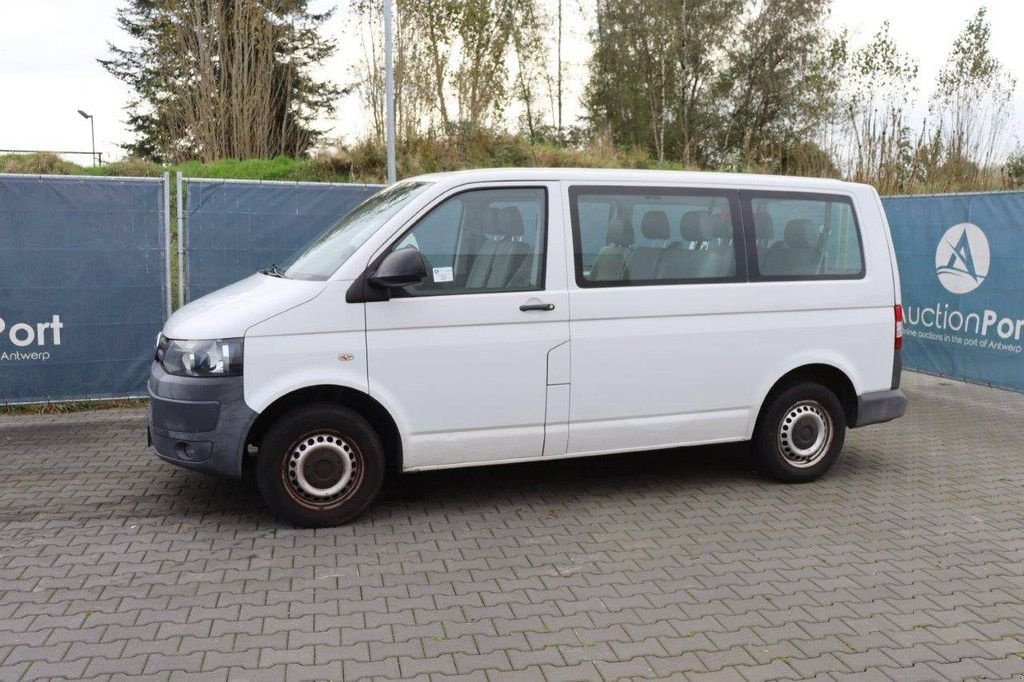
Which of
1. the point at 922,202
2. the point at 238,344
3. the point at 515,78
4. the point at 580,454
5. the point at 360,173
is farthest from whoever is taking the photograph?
the point at 515,78

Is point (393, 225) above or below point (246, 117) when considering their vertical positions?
below

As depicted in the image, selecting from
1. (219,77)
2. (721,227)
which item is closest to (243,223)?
(721,227)

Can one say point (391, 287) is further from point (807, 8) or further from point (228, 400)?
point (807, 8)

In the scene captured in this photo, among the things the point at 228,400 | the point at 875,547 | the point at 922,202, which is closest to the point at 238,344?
the point at 228,400

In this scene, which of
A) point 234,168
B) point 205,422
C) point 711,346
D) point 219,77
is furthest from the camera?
point 219,77

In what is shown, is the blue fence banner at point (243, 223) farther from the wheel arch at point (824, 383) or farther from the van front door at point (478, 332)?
the wheel arch at point (824, 383)

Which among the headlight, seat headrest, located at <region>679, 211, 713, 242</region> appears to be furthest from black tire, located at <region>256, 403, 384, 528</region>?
seat headrest, located at <region>679, 211, 713, 242</region>

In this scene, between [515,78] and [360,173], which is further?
[515,78]

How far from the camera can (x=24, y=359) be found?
8250mm

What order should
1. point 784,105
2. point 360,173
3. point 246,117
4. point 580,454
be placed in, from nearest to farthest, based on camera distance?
point 580,454
point 360,173
point 246,117
point 784,105

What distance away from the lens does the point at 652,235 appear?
595 cm

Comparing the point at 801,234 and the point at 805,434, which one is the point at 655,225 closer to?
the point at 801,234

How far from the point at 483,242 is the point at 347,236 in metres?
0.87

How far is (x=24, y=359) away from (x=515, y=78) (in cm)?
1815
